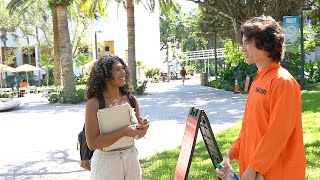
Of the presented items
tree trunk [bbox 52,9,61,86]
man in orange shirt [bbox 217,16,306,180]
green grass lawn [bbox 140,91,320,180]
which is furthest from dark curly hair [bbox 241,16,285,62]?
tree trunk [bbox 52,9,61,86]

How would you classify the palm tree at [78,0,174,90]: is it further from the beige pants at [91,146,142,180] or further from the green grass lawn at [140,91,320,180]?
the beige pants at [91,146,142,180]

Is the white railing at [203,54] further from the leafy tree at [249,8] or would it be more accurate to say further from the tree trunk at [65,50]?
the tree trunk at [65,50]

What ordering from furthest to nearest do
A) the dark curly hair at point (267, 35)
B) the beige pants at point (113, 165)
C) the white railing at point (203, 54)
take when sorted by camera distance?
the white railing at point (203, 54)
the beige pants at point (113, 165)
the dark curly hair at point (267, 35)

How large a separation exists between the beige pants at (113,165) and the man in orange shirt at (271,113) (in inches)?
37.9

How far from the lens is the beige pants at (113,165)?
119 inches

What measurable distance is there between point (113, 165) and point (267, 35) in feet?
4.73

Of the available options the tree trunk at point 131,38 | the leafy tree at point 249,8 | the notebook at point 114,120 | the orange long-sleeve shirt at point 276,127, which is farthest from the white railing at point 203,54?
the orange long-sleeve shirt at point 276,127

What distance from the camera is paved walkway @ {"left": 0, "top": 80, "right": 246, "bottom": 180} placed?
709cm

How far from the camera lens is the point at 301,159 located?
2338 millimetres

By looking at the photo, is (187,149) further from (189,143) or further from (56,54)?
(56,54)

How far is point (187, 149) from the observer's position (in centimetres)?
383

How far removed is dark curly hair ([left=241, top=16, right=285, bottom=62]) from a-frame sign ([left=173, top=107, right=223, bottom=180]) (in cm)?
127

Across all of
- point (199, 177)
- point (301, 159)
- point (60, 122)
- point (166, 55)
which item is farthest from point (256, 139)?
point (166, 55)

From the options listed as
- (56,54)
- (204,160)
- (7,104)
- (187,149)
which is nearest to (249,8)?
(56,54)
